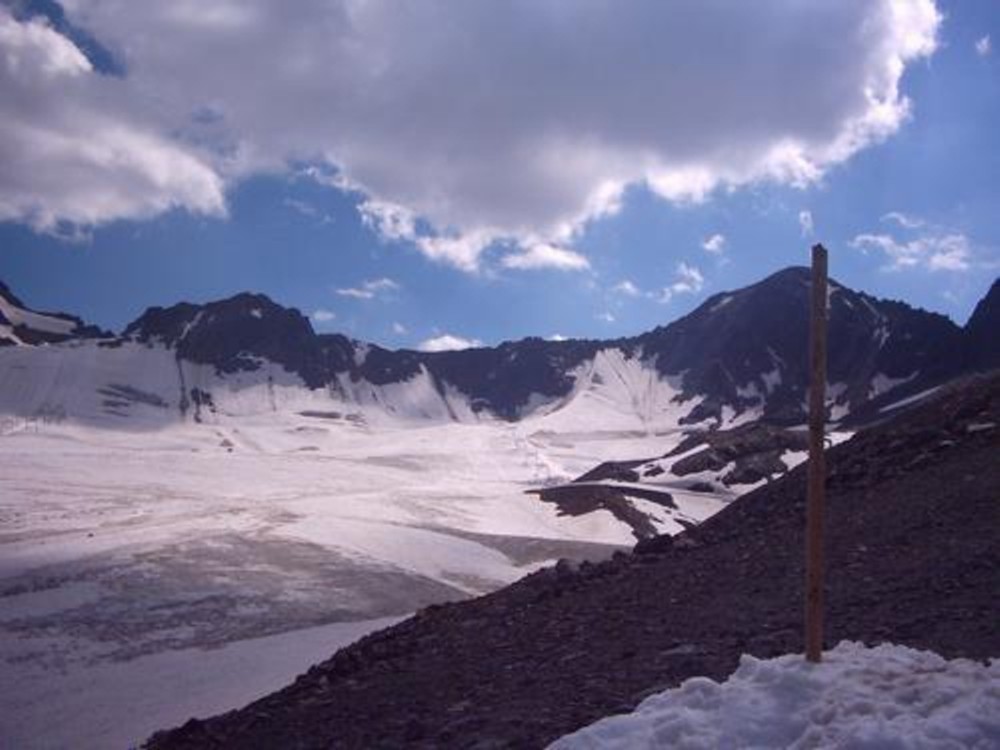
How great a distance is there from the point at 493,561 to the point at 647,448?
121 meters

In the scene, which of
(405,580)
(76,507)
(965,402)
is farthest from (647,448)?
(965,402)

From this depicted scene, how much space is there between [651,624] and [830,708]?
17.1ft

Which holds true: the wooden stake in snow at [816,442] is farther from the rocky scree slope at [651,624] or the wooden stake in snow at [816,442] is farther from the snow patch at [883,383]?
the snow patch at [883,383]

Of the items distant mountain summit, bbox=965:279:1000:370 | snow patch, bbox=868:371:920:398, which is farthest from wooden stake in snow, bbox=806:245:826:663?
snow patch, bbox=868:371:920:398

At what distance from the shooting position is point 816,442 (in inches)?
291

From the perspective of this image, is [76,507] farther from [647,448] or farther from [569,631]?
[647,448]

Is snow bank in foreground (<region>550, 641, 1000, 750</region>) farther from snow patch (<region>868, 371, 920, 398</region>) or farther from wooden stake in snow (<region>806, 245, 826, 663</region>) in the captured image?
snow patch (<region>868, 371, 920, 398</region>)

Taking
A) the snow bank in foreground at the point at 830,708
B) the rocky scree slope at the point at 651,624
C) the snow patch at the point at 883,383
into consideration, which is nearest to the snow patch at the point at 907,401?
the snow patch at the point at 883,383

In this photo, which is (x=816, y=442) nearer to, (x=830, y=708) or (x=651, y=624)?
(x=830, y=708)

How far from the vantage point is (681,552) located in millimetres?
16219

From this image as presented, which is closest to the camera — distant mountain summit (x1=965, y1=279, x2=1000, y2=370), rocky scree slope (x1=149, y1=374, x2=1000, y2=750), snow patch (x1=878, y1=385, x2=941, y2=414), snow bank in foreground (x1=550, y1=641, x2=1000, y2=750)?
snow bank in foreground (x1=550, y1=641, x2=1000, y2=750)

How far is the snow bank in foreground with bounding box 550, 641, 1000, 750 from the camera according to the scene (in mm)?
5844

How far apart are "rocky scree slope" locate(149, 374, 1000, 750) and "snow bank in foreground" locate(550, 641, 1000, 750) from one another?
1248 mm

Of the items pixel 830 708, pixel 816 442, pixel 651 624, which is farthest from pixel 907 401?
pixel 830 708
